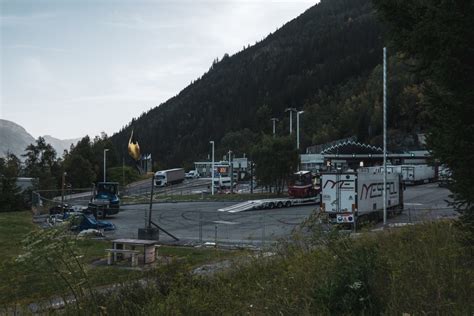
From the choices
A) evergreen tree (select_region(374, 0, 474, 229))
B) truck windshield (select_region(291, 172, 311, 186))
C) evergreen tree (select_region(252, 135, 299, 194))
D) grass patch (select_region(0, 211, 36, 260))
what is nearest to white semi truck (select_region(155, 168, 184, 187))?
evergreen tree (select_region(252, 135, 299, 194))

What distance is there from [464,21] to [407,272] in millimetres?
3466

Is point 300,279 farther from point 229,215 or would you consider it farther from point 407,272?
point 229,215

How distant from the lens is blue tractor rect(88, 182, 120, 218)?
37.6 meters

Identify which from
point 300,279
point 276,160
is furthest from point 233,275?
point 276,160

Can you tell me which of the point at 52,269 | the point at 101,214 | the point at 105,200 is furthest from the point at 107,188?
the point at 52,269

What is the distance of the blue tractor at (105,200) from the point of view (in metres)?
37.6

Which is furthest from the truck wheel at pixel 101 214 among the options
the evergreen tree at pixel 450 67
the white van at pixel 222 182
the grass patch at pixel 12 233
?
the white van at pixel 222 182

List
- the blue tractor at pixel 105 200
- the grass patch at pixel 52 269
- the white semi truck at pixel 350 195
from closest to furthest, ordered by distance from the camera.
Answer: the grass patch at pixel 52 269 → the white semi truck at pixel 350 195 → the blue tractor at pixel 105 200

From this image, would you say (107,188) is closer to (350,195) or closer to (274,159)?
(274,159)

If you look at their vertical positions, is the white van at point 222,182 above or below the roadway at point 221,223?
above

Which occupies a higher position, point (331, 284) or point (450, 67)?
point (450, 67)

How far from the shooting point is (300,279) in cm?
687

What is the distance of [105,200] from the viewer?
40.0 m

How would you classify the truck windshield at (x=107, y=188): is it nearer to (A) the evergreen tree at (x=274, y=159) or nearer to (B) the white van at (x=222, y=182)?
(A) the evergreen tree at (x=274, y=159)
